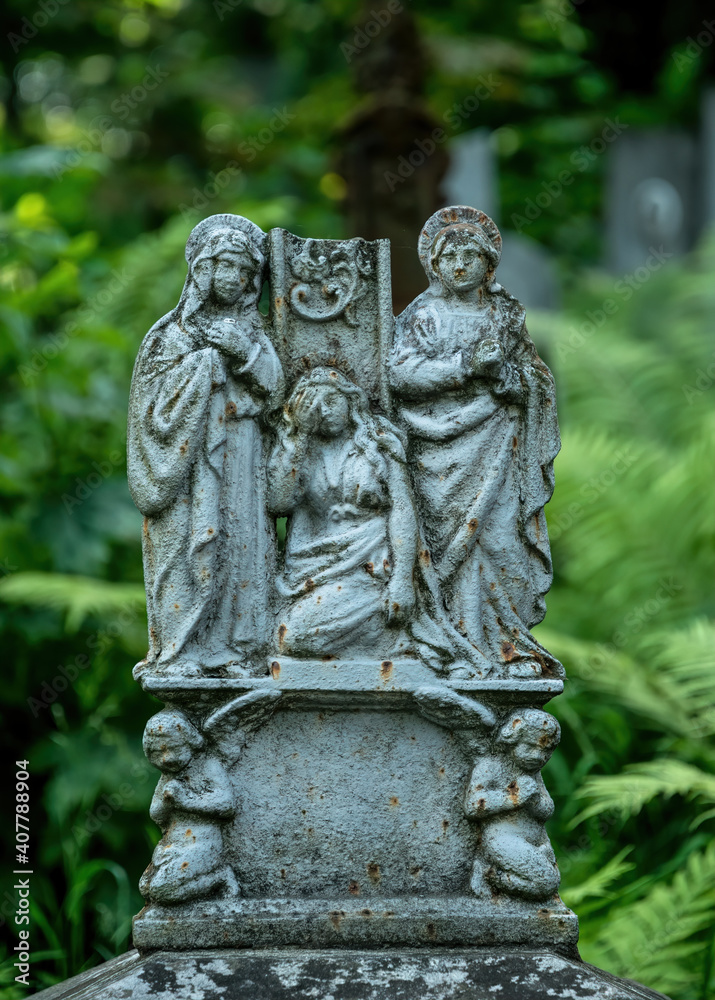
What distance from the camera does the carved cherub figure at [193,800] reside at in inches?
130

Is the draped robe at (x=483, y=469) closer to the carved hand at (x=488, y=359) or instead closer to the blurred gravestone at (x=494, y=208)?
the carved hand at (x=488, y=359)

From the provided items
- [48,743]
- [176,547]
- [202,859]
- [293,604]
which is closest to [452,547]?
[293,604]

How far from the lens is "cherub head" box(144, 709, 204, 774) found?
11.0 ft

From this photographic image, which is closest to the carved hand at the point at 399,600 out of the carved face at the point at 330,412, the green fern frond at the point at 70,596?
the carved face at the point at 330,412

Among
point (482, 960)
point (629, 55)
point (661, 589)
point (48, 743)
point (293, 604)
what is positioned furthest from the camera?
point (629, 55)

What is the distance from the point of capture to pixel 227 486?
11.5 ft

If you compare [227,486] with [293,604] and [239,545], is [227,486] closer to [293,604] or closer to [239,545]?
[239,545]

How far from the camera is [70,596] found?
18.5 feet

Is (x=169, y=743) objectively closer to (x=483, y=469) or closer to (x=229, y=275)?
(x=483, y=469)

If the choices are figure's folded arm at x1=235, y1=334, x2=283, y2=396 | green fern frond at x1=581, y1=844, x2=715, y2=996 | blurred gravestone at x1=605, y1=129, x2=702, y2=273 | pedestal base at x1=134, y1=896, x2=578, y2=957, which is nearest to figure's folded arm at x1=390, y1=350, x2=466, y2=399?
figure's folded arm at x1=235, y1=334, x2=283, y2=396

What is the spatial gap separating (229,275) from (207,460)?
0.54m

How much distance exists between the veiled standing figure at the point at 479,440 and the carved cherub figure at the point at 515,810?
0.59 ft

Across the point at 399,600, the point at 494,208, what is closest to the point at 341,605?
the point at 399,600

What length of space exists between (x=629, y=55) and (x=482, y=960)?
11411 millimetres
